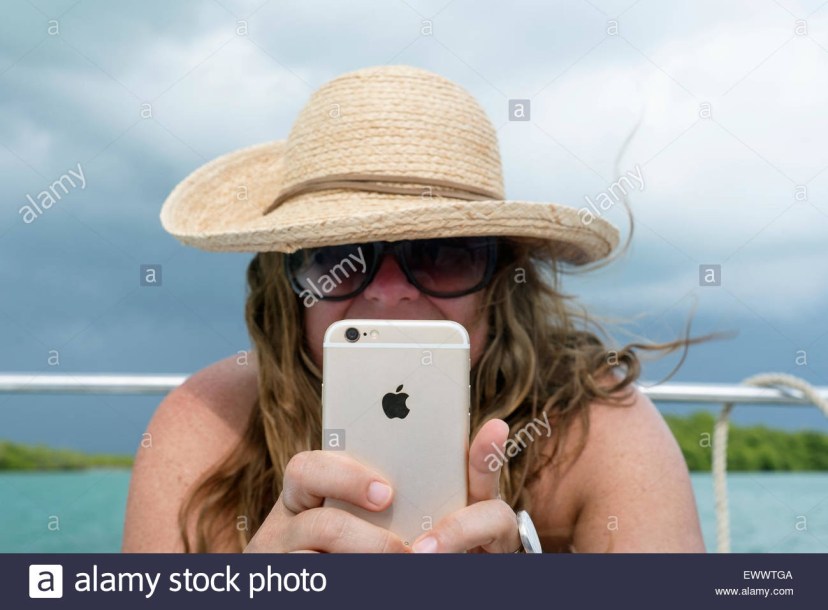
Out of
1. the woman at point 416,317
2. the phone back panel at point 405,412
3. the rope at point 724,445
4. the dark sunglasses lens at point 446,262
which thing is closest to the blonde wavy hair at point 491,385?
the woman at point 416,317

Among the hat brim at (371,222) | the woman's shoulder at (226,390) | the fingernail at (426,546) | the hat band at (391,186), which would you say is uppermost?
the hat band at (391,186)

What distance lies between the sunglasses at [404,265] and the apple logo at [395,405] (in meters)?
0.61

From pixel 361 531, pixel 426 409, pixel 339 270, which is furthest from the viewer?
pixel 339 270

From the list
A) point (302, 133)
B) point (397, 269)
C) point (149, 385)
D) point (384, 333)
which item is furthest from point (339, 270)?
point (149, 385)

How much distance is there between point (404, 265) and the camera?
1893 millimetres

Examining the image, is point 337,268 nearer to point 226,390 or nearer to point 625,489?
point 226,390

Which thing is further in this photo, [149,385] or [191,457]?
[149,385]

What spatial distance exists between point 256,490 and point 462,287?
76cm

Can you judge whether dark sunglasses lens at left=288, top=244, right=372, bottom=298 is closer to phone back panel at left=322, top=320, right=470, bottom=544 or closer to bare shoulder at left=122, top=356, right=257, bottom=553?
bare shoulder at left=122, top=356, right=257, bottom=553

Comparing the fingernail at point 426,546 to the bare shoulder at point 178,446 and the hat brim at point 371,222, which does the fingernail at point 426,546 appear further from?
the bare shoulder at point 178,446

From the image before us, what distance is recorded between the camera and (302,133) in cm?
208

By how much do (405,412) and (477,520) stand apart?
0.22 metres

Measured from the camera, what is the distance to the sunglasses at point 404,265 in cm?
188
